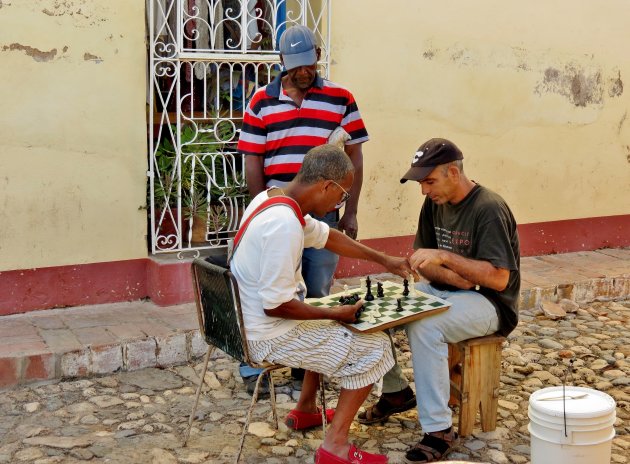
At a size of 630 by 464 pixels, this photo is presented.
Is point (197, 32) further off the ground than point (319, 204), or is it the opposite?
point (197, 32)

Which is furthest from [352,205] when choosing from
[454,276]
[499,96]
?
[499,96]

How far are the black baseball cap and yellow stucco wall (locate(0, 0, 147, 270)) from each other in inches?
92.2

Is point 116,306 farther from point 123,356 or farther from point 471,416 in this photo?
point 471,416

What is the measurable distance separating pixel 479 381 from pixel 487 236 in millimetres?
777

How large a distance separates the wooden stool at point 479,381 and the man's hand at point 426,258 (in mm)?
460

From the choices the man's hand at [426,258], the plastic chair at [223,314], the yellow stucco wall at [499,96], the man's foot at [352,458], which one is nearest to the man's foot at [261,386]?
the plastic chair at [223,314]

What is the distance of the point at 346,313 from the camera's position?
13.7 ft

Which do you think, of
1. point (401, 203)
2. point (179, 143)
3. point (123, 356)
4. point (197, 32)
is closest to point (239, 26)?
point (197, 32)

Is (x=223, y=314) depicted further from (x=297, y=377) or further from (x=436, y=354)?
(x=297, y=377)

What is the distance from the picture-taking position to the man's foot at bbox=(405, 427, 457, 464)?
14.4 feet

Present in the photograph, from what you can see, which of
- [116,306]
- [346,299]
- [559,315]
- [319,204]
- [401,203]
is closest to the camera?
[319,204]

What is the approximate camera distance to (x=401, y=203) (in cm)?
738

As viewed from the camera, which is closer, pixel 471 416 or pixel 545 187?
pixel 471 416

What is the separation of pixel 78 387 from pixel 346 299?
1.78m
